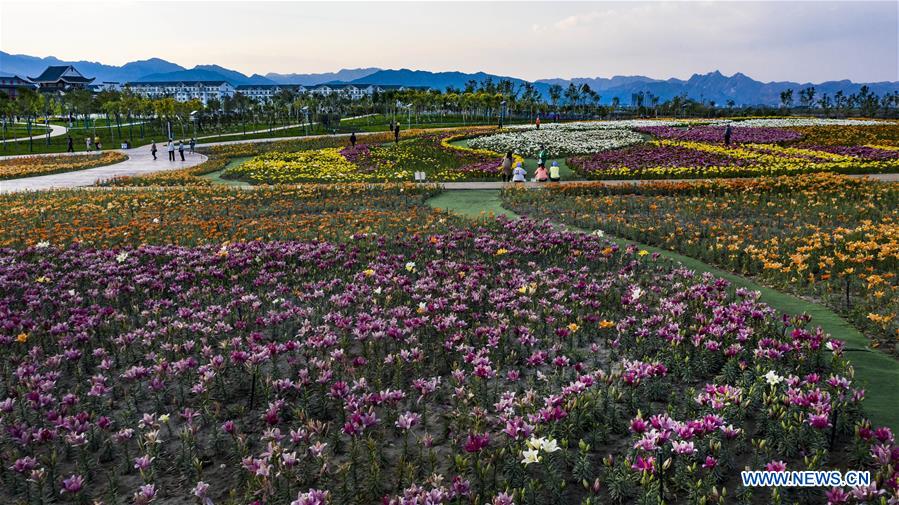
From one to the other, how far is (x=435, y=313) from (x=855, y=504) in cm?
495

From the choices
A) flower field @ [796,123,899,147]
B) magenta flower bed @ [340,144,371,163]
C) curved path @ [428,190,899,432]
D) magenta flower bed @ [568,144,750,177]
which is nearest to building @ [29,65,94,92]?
magenta flower bed @ [340,144,371,163]

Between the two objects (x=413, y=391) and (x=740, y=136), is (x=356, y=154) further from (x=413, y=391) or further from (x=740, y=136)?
(x=413, y=391)

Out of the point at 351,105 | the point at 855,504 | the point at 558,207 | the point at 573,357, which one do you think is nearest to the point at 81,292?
the point at 573,357

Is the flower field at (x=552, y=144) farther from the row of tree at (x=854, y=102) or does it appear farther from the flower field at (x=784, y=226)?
the row of tree at (x=854, y=102)

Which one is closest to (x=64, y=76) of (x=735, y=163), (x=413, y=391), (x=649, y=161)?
(x=649, y=161)

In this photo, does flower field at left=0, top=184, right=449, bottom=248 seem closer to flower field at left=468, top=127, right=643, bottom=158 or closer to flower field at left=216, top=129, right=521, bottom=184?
flower field at left=216, top=129, right=521, bottom=184

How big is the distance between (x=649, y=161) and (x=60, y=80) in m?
193

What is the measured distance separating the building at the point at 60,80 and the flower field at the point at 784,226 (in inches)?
7397

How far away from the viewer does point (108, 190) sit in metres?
24.4

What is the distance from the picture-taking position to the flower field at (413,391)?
165 inches

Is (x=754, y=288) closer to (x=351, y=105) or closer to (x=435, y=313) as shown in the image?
(x=435, y=313)

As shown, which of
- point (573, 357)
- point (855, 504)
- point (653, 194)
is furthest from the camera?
point (653, 194)

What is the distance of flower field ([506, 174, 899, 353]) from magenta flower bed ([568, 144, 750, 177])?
23.1 ft

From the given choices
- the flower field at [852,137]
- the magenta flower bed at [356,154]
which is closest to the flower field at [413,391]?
the magenta flower bed at [356,154]
